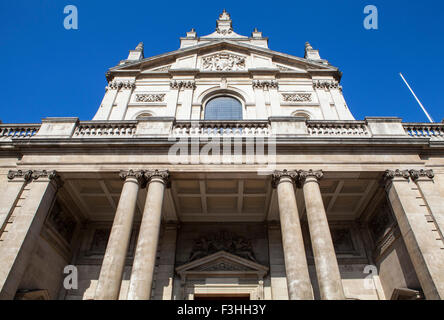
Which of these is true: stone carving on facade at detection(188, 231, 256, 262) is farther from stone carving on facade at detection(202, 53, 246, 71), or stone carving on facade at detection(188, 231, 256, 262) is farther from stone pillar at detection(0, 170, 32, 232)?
stone carving on facade at detection(202, 53, 246, 71)

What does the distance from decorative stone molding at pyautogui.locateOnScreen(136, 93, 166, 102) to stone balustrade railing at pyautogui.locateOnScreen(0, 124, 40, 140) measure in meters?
6.50

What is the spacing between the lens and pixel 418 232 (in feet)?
29.8

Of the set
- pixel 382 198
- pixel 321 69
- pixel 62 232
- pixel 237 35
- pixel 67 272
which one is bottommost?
pixel 67 272

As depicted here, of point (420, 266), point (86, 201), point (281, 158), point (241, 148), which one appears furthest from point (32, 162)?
point (420, 266)

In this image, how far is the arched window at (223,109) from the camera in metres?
16.9

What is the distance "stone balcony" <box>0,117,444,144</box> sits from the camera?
37.0ft

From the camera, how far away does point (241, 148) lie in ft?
35.9

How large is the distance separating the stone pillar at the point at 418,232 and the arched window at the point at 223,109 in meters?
8.81

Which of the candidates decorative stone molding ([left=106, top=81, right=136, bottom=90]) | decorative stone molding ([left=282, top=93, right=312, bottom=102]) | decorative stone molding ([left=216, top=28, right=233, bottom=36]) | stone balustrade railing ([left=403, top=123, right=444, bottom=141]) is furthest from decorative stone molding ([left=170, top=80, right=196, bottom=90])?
stone balustrade railing ([left=403, top=123, right=444, bottom=141])

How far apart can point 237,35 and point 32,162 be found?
61.4 ft

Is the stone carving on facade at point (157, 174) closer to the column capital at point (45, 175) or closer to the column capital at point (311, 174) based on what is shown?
the column capital at point (45, 175)

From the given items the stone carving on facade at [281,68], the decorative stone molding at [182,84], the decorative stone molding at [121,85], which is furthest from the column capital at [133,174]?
the stone carving on facade at [281,68]

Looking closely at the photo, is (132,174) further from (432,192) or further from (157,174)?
(432,192)
